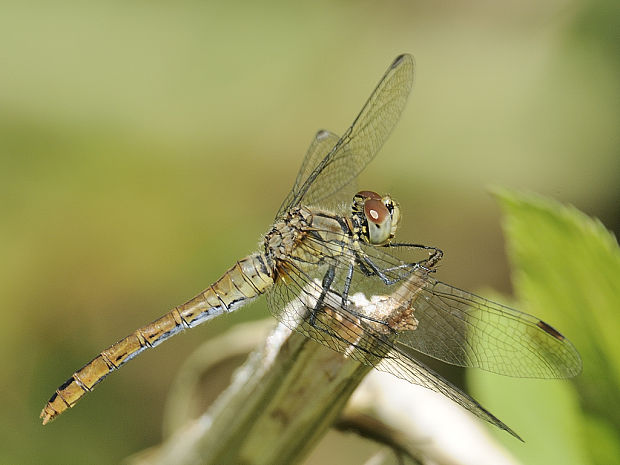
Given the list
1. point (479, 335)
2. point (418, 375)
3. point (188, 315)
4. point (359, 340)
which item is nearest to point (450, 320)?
point (479, 335)

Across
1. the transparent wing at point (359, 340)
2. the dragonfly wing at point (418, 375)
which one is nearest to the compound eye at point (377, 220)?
the transparent wing at point (359, 340)

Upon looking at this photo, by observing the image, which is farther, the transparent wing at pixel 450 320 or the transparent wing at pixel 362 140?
the transparent wing at pixel 362 140

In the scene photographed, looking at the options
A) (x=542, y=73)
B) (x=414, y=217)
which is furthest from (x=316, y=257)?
(x=542, y=73)

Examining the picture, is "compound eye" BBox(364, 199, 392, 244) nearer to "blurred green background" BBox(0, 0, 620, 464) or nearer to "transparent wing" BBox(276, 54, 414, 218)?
"transparent wing" BBox(276, 54, 414, 218)

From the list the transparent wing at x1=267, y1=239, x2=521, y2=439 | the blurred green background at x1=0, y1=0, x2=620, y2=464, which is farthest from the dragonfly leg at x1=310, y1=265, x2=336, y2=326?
the blurred green background at x1=0, y1=0, x2=620, y2=464

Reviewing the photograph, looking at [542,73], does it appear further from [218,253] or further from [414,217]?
[218,253]

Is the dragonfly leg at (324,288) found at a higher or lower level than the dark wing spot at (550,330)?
lower

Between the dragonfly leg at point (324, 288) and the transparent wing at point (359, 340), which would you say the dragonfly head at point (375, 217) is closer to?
the dragonfly leg at point (324, 288)
